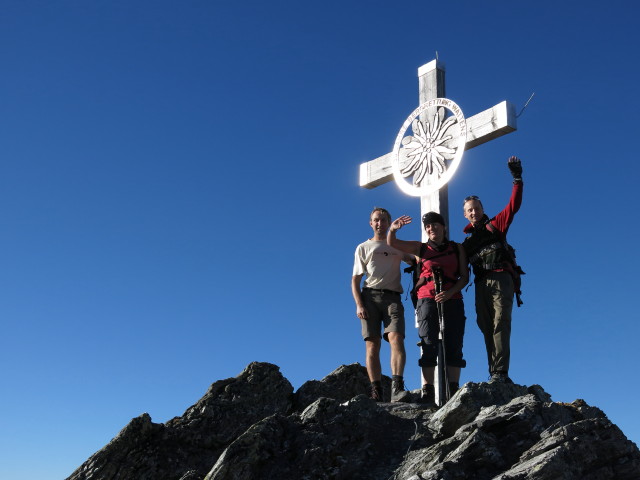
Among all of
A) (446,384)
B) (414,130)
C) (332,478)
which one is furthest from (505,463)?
(414,130)

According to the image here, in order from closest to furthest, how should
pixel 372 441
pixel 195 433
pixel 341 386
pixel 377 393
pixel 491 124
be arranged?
pixel 372 441 < pixel 195 433 < pixel 377 393 < pixel 341 386 < pixel 491 124

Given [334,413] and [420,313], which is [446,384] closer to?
[420,313]

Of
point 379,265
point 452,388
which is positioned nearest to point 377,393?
point 452,388

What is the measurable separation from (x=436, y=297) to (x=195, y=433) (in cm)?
303

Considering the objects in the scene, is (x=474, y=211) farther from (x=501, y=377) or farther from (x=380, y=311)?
(x=501, y=377)

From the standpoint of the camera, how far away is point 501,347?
8.51m

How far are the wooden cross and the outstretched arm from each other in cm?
166

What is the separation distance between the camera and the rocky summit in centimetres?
608

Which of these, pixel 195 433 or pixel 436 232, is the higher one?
pixel 436 232

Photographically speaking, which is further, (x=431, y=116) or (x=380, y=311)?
(x=431, y=116)

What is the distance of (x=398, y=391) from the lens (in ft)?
28.2

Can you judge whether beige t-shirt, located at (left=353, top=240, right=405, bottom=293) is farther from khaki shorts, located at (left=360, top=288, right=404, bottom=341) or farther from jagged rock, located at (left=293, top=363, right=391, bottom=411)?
jagged rock, located at (left=293, top=363, right=391, bottom=411)

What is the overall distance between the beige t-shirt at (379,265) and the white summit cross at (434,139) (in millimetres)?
1379

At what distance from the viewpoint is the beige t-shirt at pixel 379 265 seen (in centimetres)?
921
